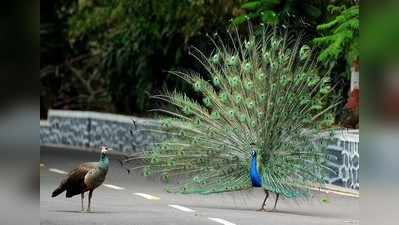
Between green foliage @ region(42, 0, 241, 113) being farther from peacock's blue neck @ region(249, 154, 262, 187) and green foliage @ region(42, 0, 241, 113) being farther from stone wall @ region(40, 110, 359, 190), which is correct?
peacock's blue neck @ region(249, 154, 262, 187)

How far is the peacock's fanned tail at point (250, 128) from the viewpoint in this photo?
16141mm

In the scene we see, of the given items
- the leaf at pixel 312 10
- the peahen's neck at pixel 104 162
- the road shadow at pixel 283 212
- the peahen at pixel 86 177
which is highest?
the leaf at pixel 312 10

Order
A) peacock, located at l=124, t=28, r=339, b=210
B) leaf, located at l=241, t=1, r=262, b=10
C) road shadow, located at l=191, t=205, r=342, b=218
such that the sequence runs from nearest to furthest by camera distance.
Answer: peacock, located at l=124, t=28, r=339, b=210 → road shadow, located at l=191, t=205, r=342, b=218 → leaf, located at l=241, t=1, r=262, b=10

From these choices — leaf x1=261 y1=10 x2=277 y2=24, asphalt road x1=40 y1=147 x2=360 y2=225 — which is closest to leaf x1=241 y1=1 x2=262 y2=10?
leaf x1=261 y1=10 x2=277 y2=24

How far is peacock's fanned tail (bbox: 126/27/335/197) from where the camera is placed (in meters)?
16.1

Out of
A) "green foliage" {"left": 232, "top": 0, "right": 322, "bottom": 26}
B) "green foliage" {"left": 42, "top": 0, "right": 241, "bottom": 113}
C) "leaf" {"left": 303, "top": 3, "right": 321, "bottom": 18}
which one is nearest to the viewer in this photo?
"green foliage" {"left": 232, "top": 0, "right": 322, "bottom": 26}

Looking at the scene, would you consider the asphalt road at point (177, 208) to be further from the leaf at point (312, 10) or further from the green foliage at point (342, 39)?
the leaf at point (312, 10)

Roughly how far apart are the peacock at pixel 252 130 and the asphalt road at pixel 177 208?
48 cm

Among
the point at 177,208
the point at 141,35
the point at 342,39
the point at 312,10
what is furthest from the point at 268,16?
the point at 177,208

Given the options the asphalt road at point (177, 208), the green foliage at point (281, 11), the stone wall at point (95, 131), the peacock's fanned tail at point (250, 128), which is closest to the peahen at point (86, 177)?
the asphalt road at point (177, 208)
